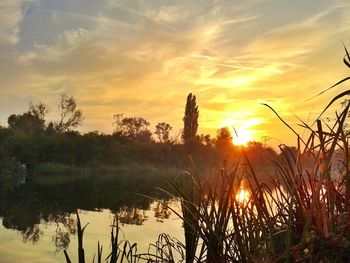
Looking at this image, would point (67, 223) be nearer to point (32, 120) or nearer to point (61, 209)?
point (61, 209)

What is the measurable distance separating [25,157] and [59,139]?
18.0 ft

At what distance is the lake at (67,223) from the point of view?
12.1m

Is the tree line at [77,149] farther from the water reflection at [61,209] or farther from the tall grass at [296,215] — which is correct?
the tall grass at [296,215]

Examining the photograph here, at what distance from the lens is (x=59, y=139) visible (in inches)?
2106

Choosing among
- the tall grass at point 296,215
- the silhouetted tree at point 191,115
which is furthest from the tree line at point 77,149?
the tall grass at point 296,215

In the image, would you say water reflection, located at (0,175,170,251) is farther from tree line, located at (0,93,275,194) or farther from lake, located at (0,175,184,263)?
tree line, located at (0,93,275,194)

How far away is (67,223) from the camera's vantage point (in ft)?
56.7

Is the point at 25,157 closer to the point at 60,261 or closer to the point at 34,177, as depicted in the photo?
the point at 34,177

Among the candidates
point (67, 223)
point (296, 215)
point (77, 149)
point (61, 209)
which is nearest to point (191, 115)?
point (77, 149)

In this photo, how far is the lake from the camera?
12.1 meters

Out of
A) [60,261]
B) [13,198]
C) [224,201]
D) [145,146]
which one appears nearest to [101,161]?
[145,146]

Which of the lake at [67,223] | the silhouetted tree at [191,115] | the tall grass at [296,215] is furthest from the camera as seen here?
the silhouetted tree at [191,115]

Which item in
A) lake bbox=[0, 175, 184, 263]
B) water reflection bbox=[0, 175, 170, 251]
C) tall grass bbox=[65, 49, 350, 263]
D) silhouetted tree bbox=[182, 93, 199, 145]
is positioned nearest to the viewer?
tall grass bbox=[65, 49, 350, 263]

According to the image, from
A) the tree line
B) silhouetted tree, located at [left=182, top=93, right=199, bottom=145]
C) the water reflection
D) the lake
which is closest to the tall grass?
the lake
